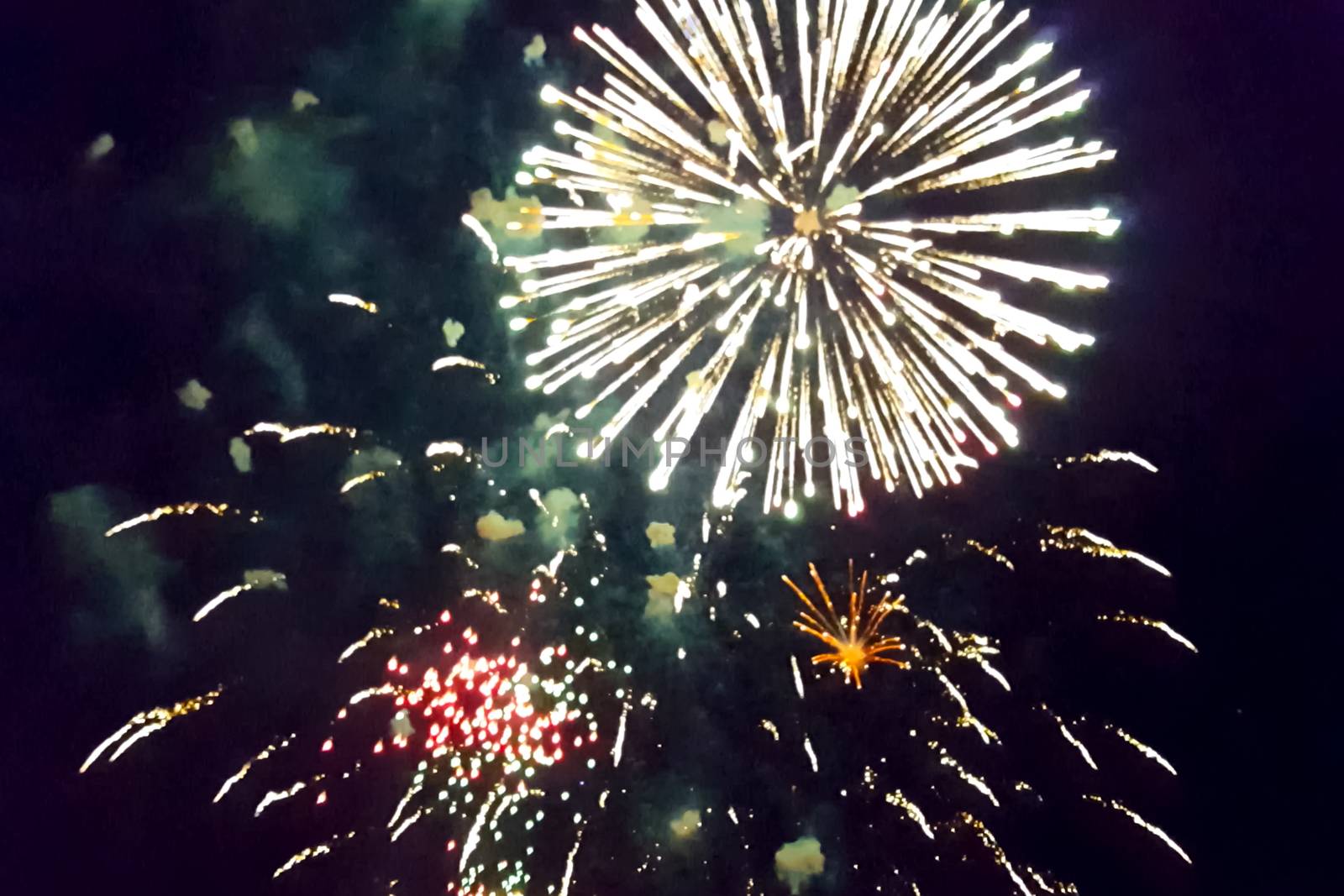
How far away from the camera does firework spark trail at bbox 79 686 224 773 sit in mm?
2578

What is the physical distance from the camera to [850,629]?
2.75 m

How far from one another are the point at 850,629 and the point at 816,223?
141 cm

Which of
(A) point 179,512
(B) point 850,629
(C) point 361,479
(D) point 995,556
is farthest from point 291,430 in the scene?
(D) point 995,556

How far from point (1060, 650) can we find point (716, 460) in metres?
1.36

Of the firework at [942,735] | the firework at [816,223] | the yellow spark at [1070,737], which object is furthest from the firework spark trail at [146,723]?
the yellow spark at [1070,737]

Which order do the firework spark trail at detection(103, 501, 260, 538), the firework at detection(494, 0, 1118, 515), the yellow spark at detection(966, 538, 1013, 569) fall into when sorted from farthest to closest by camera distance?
the yellow spark at detection(966, 538, 1013, 569) < the firework spark trail at detection(103, 501, 260, 538) < the firework at detection(494, 0, 1118, 515)

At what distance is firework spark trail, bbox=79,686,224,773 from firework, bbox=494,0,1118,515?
155 cm

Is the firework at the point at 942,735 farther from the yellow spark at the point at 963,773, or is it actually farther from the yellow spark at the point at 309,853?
the yellow spark at the point at 309,853

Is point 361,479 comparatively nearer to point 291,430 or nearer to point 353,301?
point 291,430

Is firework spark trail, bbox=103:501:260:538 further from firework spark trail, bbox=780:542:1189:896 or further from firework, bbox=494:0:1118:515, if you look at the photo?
firework spark trail, bbox=780:542:1189:896

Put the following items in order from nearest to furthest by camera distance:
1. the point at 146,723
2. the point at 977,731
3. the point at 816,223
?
1. the point at 816,223
2. the point at 146,723
3. the point at 977,731

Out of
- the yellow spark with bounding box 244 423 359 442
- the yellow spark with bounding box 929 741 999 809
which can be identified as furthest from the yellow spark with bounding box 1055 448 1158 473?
the yellow spark with bounding box 244 423 359 442

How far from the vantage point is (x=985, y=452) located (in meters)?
2.69

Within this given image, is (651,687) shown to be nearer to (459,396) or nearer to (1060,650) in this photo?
(459,396)
